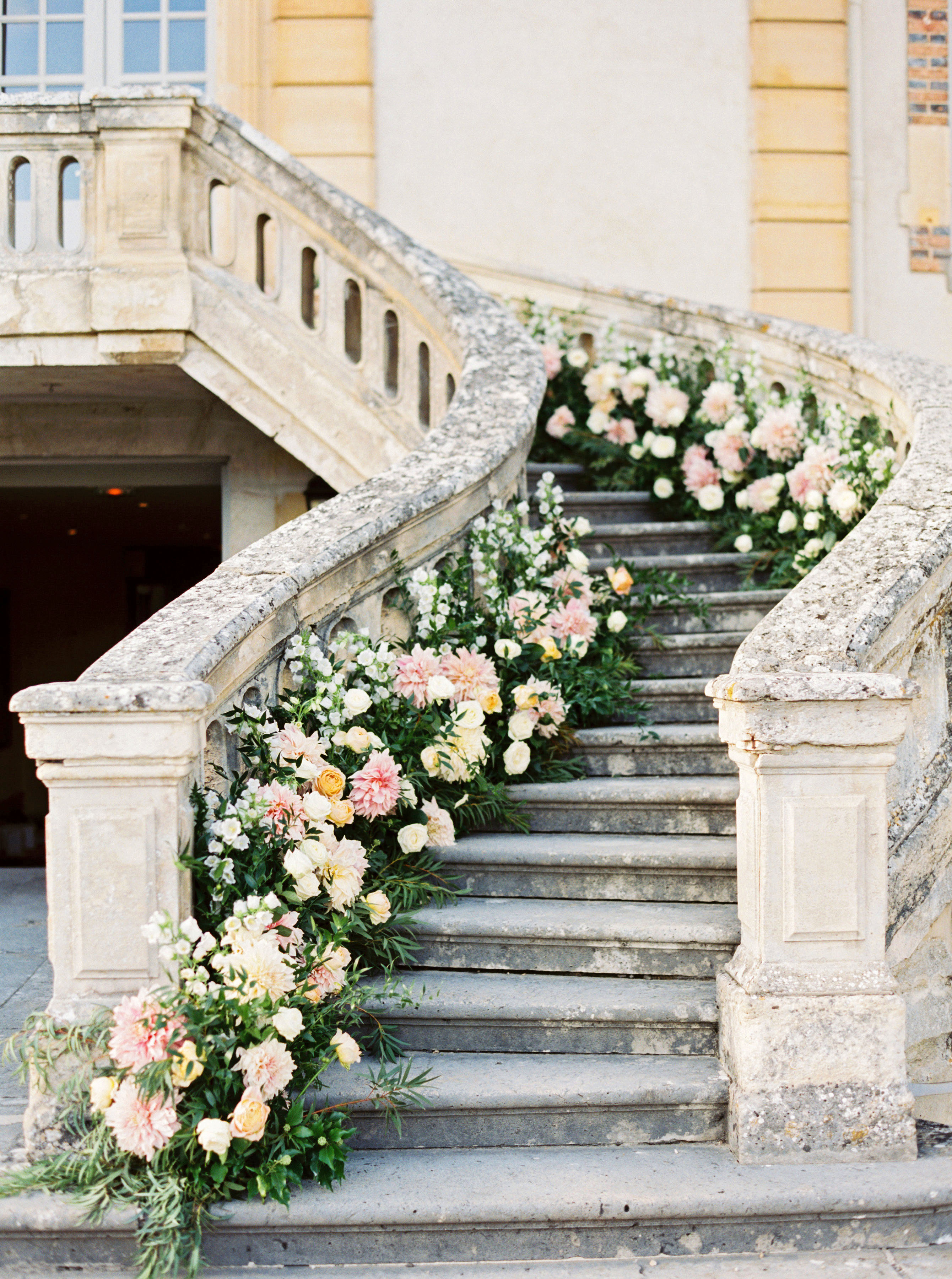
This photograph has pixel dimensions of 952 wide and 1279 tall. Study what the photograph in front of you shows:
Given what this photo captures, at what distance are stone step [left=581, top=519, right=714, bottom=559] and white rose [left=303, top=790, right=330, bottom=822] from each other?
8.34 ft

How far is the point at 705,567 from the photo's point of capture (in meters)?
4.85

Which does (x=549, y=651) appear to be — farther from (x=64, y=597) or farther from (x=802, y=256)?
(x=64, y=597)

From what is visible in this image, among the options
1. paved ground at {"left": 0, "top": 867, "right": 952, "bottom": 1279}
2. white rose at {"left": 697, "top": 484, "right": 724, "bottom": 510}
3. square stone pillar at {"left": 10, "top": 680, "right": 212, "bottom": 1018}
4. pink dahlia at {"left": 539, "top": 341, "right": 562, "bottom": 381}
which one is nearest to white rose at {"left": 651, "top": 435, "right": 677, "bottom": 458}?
white rose at {"left": 697, "top": 484, "right": 724, "bottom": 510}

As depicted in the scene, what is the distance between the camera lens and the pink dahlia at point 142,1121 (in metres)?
2.28

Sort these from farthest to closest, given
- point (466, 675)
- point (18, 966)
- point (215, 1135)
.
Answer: point (18, 966), point (466, 675), point (215, 1135)

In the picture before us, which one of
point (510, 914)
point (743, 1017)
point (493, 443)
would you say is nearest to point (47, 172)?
point (493, 443)

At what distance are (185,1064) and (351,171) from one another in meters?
6.66

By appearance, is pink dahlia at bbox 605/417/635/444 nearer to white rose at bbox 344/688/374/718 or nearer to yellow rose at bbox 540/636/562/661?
yellow rose at bbox 540/636/562/661

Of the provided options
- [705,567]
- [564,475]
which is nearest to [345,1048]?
[705,567]

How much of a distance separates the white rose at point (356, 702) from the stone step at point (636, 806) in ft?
2.38

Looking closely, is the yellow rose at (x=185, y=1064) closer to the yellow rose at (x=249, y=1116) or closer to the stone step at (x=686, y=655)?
the yellow rose at (x=249, y=1116)

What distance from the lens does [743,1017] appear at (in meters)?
2.53

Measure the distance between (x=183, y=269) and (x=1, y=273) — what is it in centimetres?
85

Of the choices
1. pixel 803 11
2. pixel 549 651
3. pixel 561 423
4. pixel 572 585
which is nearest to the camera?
pixel 549 651
